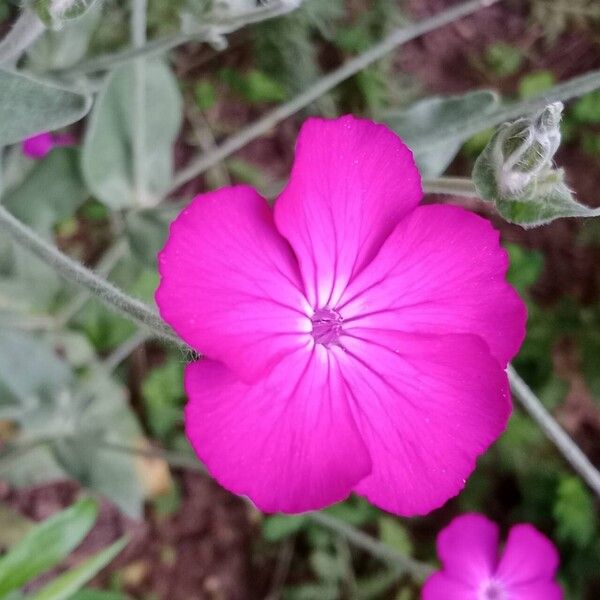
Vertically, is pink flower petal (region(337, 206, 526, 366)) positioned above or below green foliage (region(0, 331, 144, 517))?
above

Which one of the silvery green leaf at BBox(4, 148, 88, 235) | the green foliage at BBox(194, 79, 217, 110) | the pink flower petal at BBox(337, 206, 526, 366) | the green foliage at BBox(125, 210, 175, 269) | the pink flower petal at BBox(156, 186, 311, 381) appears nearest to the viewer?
the pink flower petal at BBox(156, 186, 311, 381)

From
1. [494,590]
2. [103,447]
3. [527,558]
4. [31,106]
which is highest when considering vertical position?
[31,106]

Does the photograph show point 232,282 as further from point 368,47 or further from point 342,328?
point 368,47

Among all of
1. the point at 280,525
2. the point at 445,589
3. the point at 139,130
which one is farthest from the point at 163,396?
the point at 445,589

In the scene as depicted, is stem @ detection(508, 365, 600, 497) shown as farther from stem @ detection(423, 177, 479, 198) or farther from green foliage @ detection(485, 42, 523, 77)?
green foliage @ detection(485, 42, 523, 77)

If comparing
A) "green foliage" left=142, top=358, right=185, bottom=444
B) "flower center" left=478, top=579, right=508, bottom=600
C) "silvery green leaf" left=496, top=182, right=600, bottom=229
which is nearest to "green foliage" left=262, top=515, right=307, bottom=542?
"green foliage" left=142, top=358, right=185, bottom=444

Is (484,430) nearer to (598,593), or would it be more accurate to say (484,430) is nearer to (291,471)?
(291,471)

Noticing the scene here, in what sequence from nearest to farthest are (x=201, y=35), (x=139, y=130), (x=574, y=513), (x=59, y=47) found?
1. (x=201, y=35)
2. (x=139, y=130)
3. (x=59, y=47)
4. (x=574, y=513)

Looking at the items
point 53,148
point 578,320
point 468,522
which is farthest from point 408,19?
point 468,522

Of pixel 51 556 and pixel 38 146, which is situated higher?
pixel 38 146

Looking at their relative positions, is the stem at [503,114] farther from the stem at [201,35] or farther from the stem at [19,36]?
the stem at [19,36]
